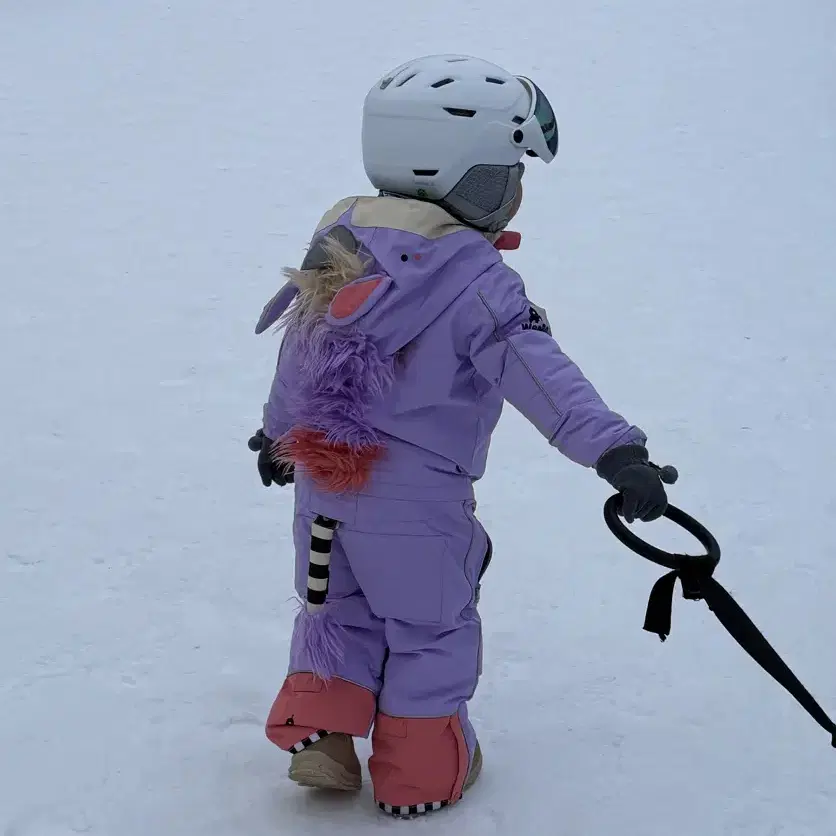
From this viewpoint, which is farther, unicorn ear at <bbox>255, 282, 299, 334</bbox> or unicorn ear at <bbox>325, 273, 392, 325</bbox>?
unicorn ear at <bbox>255, 282, 299, 334</bbox>

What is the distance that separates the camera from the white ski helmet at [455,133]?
2.14 metres

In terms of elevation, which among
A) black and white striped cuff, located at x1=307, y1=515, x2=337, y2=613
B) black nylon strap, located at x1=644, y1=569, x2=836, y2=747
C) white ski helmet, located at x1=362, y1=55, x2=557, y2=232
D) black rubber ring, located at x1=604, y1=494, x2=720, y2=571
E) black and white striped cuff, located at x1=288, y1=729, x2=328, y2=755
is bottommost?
black and white striped cuff, located at x1=288, y1=729, x2=328, y2=755

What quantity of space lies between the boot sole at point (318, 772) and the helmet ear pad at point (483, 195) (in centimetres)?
96

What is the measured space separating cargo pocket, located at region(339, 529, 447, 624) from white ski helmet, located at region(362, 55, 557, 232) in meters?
0.55

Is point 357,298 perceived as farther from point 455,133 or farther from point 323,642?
point 323,642

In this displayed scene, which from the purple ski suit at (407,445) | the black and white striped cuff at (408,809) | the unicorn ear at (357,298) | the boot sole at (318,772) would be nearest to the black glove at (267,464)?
the purple ski suit at (407,445)

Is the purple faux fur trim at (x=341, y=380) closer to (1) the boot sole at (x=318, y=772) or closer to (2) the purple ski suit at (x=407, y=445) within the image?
(2) the purple ski suit at (x=407, y=445)

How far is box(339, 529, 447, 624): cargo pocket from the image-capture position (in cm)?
221

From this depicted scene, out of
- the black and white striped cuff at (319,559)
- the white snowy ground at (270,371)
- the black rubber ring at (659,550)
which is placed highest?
the black rubber ring at (659,550)

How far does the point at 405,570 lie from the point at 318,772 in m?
0.39

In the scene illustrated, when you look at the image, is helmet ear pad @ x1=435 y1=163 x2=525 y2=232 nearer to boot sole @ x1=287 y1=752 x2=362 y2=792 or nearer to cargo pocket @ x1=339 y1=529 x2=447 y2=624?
cargo pocket @ x1=339 y1=529 x2=447 y2=624

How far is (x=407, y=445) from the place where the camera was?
2201 mm

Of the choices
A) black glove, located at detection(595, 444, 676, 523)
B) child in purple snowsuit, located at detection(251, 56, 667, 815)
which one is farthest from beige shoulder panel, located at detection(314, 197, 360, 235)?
black glove, located at detection(595, 444, 676, 523)

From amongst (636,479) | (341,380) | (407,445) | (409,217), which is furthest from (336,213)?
(636,479)
